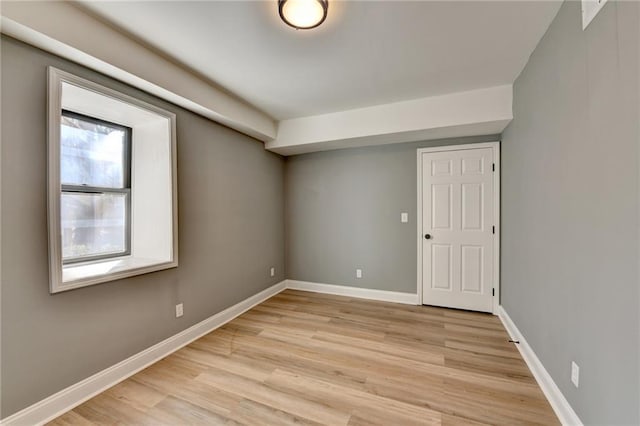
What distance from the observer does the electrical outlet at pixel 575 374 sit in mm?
1410

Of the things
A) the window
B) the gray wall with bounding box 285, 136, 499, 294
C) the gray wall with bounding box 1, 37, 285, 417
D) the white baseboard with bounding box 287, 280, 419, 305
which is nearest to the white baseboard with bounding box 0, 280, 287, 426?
the gray wall with bounding box 1, 37, 285, 417

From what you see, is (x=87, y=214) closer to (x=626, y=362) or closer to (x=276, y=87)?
(x=276, y=87)

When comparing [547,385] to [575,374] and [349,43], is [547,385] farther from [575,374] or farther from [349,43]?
[349,43]

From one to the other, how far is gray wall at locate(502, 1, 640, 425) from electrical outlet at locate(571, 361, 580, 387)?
37 mm

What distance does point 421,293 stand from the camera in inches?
136

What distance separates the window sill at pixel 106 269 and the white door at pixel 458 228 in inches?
120

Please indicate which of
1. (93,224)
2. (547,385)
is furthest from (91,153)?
(547,385)

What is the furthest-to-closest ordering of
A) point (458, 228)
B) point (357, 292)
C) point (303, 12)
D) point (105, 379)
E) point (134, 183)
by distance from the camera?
point (357, 292)
point (458, 228)
point (134, 183)
point (105, 379)
point (303, 12)

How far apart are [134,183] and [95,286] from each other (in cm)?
107

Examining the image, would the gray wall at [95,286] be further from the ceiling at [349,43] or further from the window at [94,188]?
the ceiling at [349,43]

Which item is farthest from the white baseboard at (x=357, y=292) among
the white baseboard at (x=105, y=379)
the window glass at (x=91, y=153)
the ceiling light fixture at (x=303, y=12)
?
the ceiling light fixture at (x=303, y=12)

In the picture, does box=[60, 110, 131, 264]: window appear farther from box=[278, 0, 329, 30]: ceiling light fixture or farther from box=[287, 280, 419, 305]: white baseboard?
box=[287, 280, 419, 305]: white baseboard

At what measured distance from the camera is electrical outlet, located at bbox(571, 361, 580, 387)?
1410mm

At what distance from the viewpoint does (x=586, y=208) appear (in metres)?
1.36
